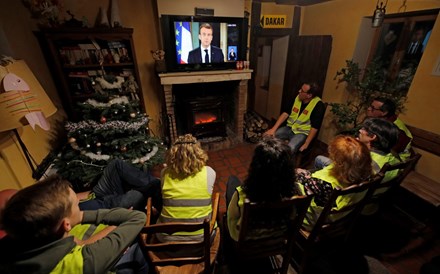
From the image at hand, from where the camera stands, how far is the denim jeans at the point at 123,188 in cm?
151

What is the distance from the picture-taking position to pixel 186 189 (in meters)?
1.15

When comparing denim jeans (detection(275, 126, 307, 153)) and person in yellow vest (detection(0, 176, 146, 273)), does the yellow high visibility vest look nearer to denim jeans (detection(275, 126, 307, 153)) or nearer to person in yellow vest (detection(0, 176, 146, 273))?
denim jeans (detection(275, 126, 307, 153))

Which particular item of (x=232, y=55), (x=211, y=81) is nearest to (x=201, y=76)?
(x=211, y=81)

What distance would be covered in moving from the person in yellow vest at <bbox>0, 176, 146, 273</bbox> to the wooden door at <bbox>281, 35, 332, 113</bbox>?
10.3 feet

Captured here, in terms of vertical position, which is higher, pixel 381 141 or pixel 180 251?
pixel 381 141

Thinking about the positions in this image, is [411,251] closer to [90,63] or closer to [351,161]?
[351,161]

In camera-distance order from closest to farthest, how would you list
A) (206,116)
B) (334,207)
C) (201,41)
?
(334,207) → (201,41) → (206,116)

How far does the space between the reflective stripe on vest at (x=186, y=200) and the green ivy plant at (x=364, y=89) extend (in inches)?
77.6

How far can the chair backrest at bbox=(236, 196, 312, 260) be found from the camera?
3.28 feet

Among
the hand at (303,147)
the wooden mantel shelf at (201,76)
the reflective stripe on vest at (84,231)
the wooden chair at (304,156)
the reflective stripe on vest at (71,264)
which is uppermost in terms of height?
the wooden mantel shelf at (201,76)

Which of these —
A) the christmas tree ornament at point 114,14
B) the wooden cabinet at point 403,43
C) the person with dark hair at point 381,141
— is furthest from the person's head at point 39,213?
the wooden cabinet at point 403,43

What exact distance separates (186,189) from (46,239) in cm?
62

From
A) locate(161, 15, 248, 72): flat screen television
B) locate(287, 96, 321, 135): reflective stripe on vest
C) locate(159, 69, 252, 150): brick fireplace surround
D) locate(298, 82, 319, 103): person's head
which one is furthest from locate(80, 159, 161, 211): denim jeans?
locate(298, 82, 319, 103): person's head

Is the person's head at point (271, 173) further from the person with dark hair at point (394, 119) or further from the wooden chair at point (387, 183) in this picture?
the person with dark hair at point (394, 119)
